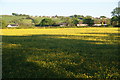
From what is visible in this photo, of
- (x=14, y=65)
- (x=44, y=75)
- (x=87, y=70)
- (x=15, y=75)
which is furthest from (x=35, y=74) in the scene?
(x=87, y=70)

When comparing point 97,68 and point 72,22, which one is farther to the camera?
point 72,22

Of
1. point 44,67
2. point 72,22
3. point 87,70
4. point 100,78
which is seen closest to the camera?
point 100,78

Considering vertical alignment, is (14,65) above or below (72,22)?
below

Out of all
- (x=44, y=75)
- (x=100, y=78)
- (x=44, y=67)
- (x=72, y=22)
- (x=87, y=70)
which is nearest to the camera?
(x=100, y=78)

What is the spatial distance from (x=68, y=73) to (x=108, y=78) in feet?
6.46

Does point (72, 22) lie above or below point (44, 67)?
above

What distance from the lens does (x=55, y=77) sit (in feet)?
22.9

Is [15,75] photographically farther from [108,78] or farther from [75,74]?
[108,78]

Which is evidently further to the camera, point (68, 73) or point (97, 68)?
point (97, 68)

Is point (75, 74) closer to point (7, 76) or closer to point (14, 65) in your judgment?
point (7, 76)

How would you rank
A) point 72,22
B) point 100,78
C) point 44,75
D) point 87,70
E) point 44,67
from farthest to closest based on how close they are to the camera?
1. point 72,22
2. point 44,67
3. point 87,70
4. point 44,75
5. point 100,78

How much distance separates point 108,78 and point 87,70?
141 centimetres

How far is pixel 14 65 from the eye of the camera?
29.3 ft

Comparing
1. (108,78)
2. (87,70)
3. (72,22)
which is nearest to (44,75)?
(87,70)
